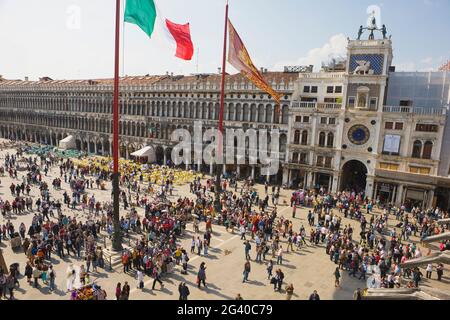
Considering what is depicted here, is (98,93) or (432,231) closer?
(432,231)

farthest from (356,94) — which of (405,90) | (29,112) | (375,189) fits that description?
(29,112)

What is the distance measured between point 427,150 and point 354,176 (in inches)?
370

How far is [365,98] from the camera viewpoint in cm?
3709

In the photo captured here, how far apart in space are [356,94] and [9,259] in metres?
36.4

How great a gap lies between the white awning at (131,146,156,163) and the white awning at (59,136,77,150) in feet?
75.7

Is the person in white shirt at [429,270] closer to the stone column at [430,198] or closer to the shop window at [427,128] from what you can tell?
the stone column at [430,198]

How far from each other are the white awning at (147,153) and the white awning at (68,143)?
75.7 ft

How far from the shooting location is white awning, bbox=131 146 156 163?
53878 mm

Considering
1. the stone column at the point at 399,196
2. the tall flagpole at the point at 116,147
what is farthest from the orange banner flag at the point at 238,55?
the stone column at the point at 399,196

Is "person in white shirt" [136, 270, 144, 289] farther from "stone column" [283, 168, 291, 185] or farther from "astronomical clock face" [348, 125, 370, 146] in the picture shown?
"astronomical clock face" [348, 125, 370, 146]

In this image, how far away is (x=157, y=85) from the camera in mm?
55719

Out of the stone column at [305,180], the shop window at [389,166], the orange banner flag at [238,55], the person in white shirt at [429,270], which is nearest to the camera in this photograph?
the person in white shirt at [429,270]

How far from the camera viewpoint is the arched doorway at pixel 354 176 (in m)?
40.6
